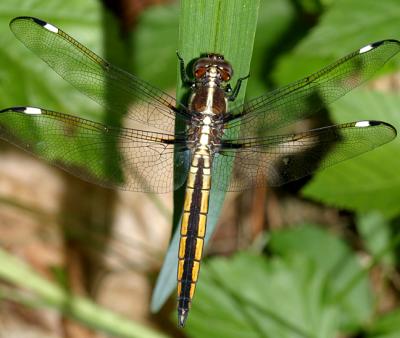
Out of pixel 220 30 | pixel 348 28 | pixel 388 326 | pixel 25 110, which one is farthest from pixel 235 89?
pixel 388 326

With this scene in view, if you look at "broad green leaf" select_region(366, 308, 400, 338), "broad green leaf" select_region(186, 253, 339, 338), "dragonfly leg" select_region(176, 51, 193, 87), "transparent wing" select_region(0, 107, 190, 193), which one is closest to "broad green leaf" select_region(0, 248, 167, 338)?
"broad green leaf" select_region(186, 253, 339, 338)

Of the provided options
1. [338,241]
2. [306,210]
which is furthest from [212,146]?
[306,210]

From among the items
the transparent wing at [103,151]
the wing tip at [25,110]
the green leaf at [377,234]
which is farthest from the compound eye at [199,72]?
the green leaf at [377,234]

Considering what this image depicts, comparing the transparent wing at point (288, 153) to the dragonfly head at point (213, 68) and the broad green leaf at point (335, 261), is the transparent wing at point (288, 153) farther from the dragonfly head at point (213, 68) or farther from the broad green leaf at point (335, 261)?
the broad green leaf at point (335, 261)

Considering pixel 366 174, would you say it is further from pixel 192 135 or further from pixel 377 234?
pixel 192 135

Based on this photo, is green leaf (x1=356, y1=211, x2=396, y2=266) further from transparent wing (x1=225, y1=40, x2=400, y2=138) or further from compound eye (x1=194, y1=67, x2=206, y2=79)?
compound eye (x1=194, y1=67, x2=206, y2=79)

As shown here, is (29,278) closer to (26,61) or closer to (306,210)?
(26,61)
